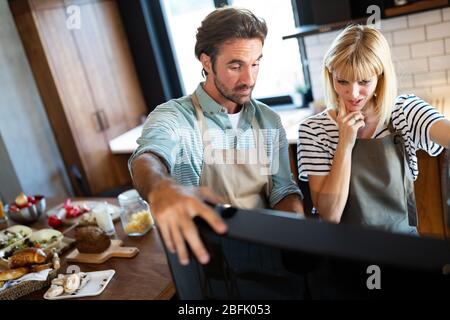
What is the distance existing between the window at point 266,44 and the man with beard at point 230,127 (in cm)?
120

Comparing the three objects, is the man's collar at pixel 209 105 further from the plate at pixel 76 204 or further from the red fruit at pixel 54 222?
the red fruit at pixel 54 222

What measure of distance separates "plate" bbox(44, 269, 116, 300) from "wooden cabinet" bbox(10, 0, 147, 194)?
5.31 feet

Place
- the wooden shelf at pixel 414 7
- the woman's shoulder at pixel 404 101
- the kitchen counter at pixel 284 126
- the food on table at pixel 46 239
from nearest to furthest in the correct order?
the woman's shoulder at pixel 404 101 < the food on table at pixel 46 239 < the wooden shelf at pixel 414 7 < the kitchen counter at pixel 284 126

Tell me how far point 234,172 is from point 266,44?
5.42ft

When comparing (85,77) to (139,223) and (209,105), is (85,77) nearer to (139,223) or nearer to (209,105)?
(139,223)

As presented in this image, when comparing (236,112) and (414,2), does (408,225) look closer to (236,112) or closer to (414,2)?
(236,112)

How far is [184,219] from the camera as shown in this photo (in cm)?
49

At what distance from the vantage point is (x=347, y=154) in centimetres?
130

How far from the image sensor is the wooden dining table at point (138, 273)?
1.25 m

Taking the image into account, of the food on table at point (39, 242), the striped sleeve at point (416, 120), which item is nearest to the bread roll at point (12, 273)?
the food on table at point (39, 242)

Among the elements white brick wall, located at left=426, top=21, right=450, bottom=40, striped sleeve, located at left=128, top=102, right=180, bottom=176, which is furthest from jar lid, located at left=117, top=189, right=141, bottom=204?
white brick wall, located at left=426, top=21, right=450, bottom=40

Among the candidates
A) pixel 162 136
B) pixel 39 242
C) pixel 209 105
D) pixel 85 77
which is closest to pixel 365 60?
pixel 209 105

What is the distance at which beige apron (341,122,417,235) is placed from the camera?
1342mm

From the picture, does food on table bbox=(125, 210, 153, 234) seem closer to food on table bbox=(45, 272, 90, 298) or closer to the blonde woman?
food on table bbox=(45, 272, 90, 298)
